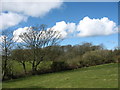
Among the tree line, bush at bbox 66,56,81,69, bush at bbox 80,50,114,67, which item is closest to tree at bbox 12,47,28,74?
the tree line

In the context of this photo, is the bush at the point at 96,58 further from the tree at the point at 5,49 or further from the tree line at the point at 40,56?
the tree at the point at 5,49

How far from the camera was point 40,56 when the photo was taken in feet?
105

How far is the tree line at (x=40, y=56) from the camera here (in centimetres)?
2820

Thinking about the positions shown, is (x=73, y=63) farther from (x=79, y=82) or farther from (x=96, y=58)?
(x=79, y=82)

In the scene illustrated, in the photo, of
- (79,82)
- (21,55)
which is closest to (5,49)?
(21,55)

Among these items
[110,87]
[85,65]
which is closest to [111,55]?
[85,65]

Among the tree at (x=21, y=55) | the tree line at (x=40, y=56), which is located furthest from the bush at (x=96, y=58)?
the tree at (x=21, y=55)

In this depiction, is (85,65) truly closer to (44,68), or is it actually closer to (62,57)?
(62,57)

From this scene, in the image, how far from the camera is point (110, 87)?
1146 centimetres

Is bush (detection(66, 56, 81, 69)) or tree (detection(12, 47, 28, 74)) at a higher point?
tree (detection(12, 47, 28, 74))

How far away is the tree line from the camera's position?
1110 inches

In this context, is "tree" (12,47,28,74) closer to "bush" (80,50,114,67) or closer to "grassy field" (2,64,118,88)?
"grassy field" (2,64,118,88)

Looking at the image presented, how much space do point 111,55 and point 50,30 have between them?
14.0 meters

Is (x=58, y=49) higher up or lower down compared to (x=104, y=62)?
higher up
